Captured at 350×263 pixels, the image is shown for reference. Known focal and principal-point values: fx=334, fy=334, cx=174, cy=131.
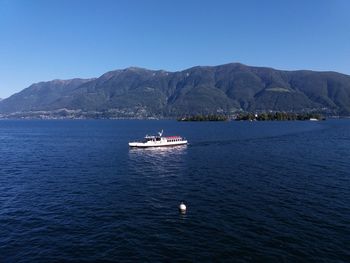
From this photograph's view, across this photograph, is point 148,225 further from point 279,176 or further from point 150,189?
point 279,176

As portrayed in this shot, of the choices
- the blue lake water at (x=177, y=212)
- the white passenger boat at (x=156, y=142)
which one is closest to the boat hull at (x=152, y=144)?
the white passenger boat at (x=156, y=142)

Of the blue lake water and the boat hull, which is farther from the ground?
the boat hull

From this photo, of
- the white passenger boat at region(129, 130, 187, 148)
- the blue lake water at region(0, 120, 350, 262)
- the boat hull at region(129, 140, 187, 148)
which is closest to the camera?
the blue lake water at region(0, 120, 350, 262)

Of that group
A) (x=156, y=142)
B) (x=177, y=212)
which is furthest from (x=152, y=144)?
(x=177, y=212)

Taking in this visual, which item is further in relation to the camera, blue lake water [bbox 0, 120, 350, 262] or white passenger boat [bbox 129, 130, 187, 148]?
white passenger boat [bbox 129, 130, 187, 148]

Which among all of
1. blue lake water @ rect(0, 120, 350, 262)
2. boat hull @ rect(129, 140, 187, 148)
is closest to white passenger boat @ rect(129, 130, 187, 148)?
boat hull @ rect(129, 140, 187, 148)

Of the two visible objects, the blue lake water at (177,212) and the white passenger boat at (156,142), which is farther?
the white passenger boat at (156,142)

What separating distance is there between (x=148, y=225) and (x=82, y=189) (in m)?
25.7

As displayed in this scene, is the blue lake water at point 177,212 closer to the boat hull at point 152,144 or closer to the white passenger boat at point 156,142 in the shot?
the boat hull at point 152,144

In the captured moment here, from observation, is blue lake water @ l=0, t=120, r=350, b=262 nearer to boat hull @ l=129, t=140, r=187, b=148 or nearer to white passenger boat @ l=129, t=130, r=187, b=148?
boat hull @ l=129, t=140, r=187, b=148

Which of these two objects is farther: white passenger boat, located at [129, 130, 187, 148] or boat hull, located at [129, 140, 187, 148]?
white passenger boat, located at [129, 130, 187, 148]

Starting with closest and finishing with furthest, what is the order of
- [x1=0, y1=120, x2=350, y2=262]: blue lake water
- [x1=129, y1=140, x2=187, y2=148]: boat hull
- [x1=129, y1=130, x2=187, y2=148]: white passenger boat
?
[x1=0, y1=120, x2=350, y2=262]: blue lake water
[x1=129, y1=140, x2=187, y2=148]: boat hull
[x1=129, y1=130, x2=187, y2=148]: white passenger boat

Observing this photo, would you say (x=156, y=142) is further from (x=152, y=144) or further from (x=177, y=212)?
(x=177, y=212)

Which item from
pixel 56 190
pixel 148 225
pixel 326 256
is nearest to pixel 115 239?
pixel 148 225
